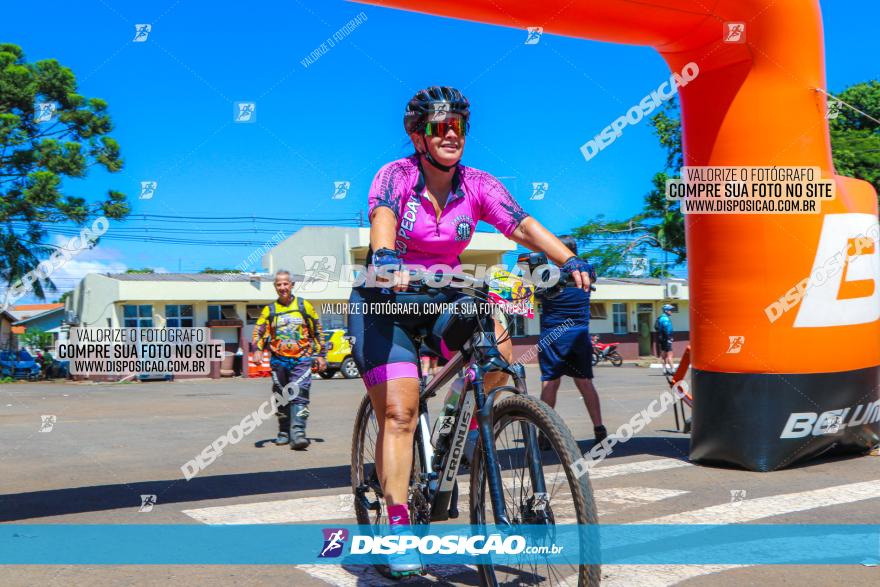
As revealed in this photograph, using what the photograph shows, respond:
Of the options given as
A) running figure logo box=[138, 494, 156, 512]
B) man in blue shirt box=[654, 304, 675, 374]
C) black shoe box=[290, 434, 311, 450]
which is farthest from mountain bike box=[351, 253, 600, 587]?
man in blue shirt box=[654, 304, 675, 374]

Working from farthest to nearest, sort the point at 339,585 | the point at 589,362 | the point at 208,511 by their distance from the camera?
the point at 589,362
the point at 208,511
the point at 339,585

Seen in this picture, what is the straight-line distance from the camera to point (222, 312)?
3750 cm

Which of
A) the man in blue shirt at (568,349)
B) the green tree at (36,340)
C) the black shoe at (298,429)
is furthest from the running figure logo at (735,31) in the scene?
the green tree at (36,340)

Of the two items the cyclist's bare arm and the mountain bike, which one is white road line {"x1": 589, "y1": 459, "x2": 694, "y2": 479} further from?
the cyclist's bare arm

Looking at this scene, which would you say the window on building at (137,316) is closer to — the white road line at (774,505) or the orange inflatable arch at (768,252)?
the orange inflatable arch at (768,252)

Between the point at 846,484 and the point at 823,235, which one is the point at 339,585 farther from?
the point at 823,235

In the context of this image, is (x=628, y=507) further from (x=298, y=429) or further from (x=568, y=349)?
(x=298, y=429)

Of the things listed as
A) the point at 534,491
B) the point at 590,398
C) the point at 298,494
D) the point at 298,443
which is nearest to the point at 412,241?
the point at 534,491

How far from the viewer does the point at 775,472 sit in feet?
20.4

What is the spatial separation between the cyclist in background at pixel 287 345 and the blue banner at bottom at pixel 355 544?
401 centimetres

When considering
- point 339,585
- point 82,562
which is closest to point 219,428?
point 82,562

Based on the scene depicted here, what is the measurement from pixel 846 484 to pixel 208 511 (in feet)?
14.1

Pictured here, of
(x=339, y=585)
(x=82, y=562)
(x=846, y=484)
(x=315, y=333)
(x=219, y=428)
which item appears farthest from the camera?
(x=219, y=428)

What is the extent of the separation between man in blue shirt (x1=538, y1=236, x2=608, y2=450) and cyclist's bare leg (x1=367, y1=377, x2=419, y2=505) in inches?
164
